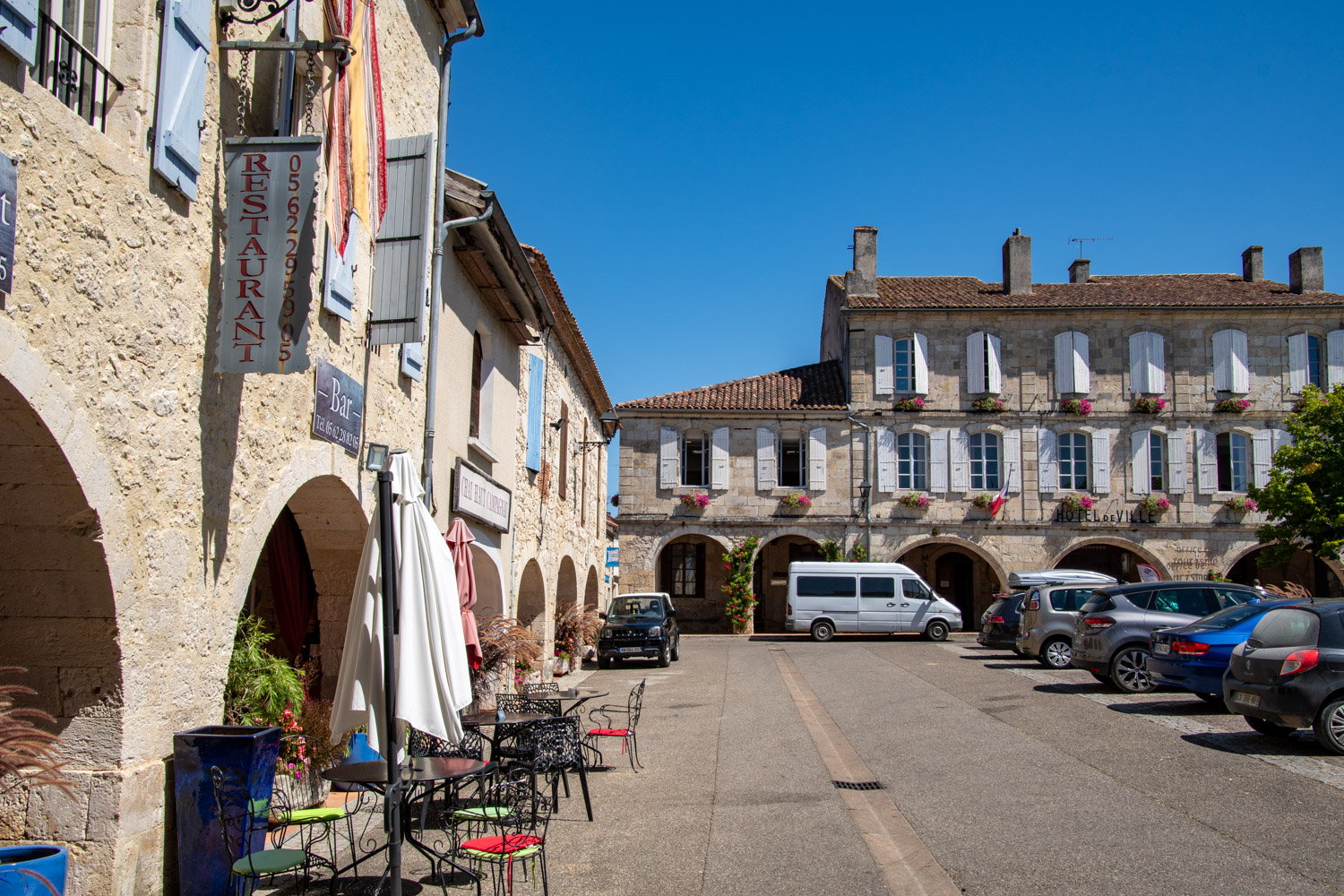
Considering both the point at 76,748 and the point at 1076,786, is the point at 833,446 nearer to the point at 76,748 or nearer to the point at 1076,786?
the point at 1076,786

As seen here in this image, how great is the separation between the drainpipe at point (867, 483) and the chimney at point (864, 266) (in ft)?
14.5

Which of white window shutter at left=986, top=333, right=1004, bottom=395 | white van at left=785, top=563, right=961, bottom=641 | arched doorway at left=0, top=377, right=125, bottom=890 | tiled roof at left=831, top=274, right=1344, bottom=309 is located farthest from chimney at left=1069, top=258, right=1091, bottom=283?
arched doorway at left=0, top=377, right=125, bottom=890

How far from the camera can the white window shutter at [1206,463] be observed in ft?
104

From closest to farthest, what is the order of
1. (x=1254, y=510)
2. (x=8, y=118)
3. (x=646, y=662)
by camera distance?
(x=8, y=118), (x=646, y=662), (x=1254, y=510)

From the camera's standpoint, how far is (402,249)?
27.3 feet

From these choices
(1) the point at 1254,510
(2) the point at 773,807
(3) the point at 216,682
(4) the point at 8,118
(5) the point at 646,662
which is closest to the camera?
(4) the point at 8,118

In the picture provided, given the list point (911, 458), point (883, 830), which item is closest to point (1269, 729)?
point (883, 830)

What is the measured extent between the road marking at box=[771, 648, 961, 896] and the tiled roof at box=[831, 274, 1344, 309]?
78.0ft

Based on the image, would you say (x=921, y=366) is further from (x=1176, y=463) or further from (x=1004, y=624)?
(x=1004, y=624)

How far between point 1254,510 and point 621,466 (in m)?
19.2

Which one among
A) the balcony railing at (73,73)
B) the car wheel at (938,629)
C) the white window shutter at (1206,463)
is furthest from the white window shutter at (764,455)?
the balcony railing at (73,73)

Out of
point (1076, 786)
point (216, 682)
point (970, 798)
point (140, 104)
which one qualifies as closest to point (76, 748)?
point (216, 682)

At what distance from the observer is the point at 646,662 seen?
2138 cm

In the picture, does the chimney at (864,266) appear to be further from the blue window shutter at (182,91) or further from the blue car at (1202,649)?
the blue window shutter at (182,91)
